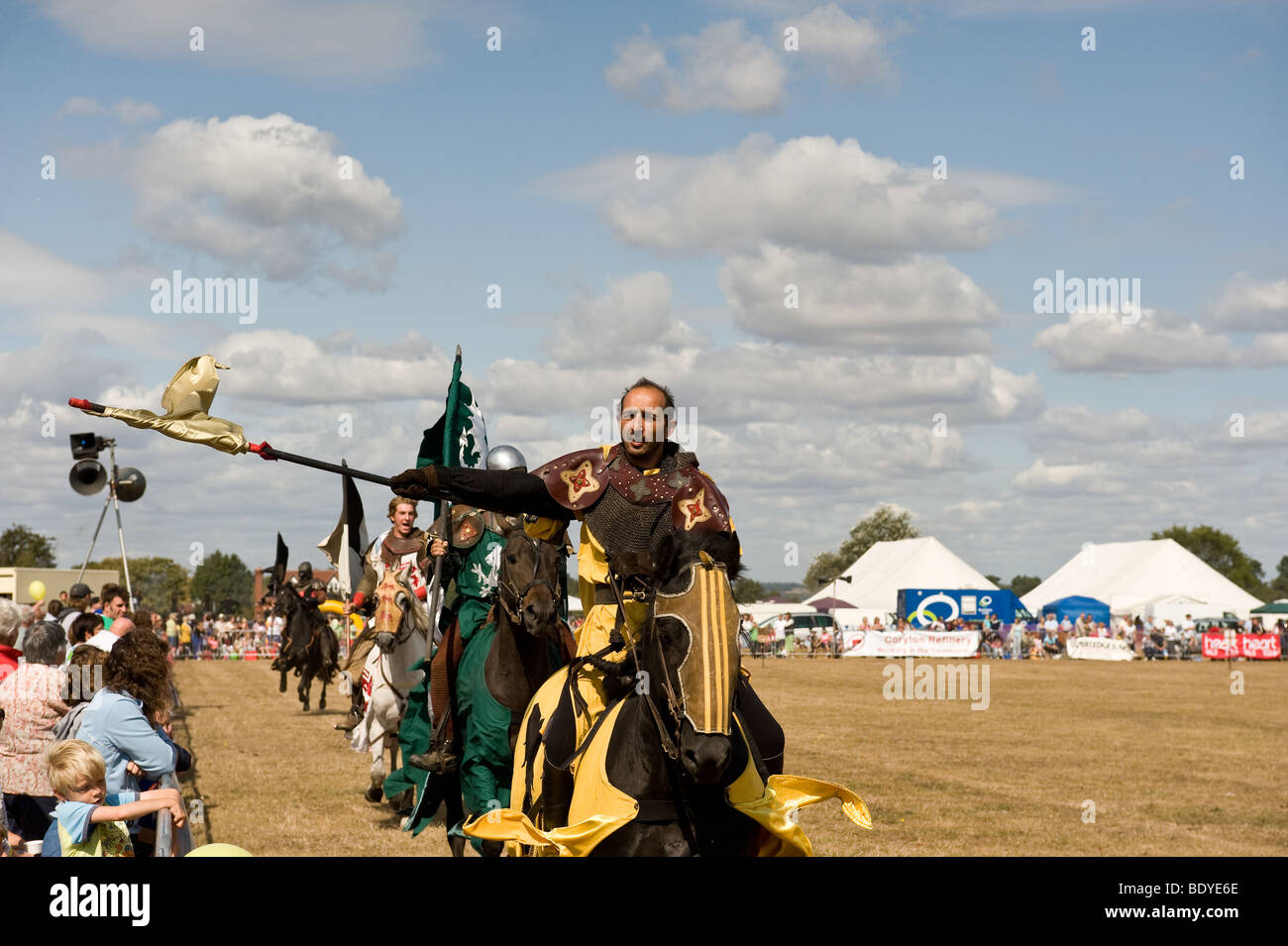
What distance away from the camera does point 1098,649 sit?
162 feet

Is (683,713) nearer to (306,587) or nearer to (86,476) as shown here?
(86,476)

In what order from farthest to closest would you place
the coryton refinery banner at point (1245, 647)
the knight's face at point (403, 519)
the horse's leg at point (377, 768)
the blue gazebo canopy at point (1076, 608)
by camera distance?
the blue gazebo canopy at point (1076, 608)
the coryton refinery banner at point (1245, 647)
the horse's leg at point (377, 768)
the knight's face at point (403, 519)

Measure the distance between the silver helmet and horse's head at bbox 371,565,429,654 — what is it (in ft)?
12.0

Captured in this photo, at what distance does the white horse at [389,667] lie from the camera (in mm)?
11531

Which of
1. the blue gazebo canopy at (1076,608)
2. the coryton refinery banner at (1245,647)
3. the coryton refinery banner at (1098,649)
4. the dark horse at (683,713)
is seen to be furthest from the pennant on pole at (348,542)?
the blue gazebo canopy at (1076,608)

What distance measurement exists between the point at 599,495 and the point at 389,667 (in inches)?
306

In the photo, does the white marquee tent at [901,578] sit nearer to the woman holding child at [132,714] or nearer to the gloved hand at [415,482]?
the woman holding child at [132,714]

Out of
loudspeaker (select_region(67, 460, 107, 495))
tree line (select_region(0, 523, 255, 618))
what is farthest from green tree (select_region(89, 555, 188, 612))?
loudspeaker (select_region(67, 460, 107, 495))

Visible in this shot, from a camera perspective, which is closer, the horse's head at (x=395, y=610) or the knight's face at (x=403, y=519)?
the knight's face at (x=403, y=519)

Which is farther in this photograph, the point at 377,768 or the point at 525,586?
the point at 377,768

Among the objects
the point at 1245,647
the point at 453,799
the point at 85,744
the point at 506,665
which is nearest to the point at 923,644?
the point at 1245,647

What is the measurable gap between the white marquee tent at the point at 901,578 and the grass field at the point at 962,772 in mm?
31847

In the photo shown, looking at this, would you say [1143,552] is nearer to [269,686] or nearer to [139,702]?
[269,686]

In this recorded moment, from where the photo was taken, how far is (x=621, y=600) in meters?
4.54
